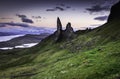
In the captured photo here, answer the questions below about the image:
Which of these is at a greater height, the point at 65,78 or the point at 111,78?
the point at 111,78

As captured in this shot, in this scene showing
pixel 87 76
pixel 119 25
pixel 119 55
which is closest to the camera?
pixel 87 76

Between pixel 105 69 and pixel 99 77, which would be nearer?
pixel 99 77

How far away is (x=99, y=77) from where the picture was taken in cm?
5878

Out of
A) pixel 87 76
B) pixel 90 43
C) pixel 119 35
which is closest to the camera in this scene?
pixel 87 76

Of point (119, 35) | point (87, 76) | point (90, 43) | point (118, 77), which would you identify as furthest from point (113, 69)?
point (90, 43)

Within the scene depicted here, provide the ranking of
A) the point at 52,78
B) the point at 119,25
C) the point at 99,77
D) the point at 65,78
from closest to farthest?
the point at 99,77, the point at 65,78, the point at 52,78, the point at 119,25

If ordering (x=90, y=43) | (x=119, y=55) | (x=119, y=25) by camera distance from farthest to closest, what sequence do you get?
(x=119, y=25) → (x=90, y=43) → (x=119, y=55)

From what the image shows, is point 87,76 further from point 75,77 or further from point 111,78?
point 111,78

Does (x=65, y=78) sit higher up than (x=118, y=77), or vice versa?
(x=118, y=77)

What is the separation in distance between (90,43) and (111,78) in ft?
436

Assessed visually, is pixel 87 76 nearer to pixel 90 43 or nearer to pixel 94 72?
pixel 94 72

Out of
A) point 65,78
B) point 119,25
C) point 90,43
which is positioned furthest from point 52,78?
point 119,25

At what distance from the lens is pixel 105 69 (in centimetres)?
6525

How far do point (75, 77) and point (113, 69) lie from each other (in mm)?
11513
